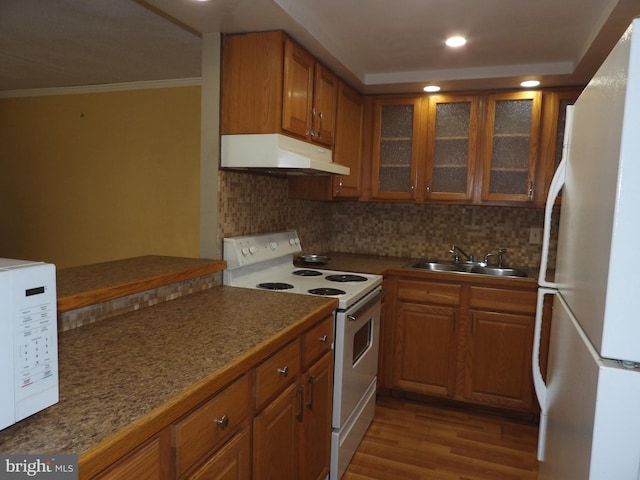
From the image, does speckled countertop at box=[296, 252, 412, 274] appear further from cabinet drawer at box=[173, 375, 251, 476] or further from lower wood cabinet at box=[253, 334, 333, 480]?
cabinet drawer at box=[173, 375, 251, 476]

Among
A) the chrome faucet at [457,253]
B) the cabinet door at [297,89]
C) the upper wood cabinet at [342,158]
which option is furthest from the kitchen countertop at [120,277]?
the chrome faucet at [457,253]

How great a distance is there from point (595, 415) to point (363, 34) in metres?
2.02

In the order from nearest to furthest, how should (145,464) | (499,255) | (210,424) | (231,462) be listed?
(145,464) → (210,424) → (231,462) → (499,255)

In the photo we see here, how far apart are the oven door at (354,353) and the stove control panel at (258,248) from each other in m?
0.59

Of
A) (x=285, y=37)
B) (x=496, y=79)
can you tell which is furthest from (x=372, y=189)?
(x=285, y=37)

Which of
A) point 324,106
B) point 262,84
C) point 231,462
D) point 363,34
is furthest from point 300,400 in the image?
point 363,34

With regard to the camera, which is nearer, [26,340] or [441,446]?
[26,340]

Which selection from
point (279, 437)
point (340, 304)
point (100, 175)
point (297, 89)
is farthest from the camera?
point (100, 175)

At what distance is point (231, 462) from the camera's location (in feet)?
4.16

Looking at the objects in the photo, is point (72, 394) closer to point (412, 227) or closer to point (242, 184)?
point (242, 184)

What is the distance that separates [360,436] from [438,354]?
805 millimetres

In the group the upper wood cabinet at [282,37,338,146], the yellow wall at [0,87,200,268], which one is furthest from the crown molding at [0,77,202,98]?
the upper wood cabinet at [282,37,338,146]

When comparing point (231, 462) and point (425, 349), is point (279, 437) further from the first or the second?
point (425, 349)

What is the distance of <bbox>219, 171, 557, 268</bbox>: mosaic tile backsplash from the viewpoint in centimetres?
292
